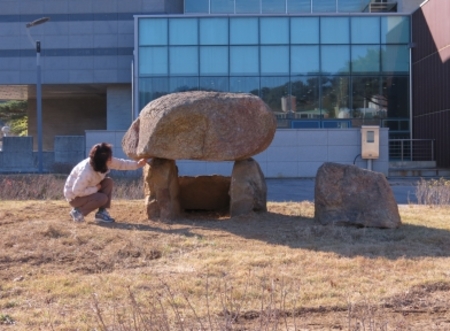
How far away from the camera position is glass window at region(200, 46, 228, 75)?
2995 centimetres

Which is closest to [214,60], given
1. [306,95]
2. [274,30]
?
[274,30]

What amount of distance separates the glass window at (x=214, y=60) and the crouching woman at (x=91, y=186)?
67.1 ft

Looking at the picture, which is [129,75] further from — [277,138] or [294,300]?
[294,300]

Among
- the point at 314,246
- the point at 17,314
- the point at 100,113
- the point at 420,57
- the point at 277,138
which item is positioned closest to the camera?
the point at 17,314

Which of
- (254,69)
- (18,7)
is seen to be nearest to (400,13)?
(254,69)

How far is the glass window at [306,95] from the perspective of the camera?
1179 inches

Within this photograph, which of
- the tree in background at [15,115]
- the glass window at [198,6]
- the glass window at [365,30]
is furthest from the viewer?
the tree in background at [15,115]

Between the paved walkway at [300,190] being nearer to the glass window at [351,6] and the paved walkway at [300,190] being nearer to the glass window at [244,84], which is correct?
the glass window at [244,84]

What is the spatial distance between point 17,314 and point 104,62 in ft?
105

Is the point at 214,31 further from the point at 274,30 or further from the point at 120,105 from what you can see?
the point at 120,105

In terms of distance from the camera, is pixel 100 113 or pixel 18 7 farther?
pixel 100 113

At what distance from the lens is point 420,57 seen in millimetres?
28797

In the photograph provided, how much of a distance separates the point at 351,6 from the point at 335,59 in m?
4.58

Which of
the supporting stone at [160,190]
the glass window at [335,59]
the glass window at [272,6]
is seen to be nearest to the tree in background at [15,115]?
the glass window at [272,6]
